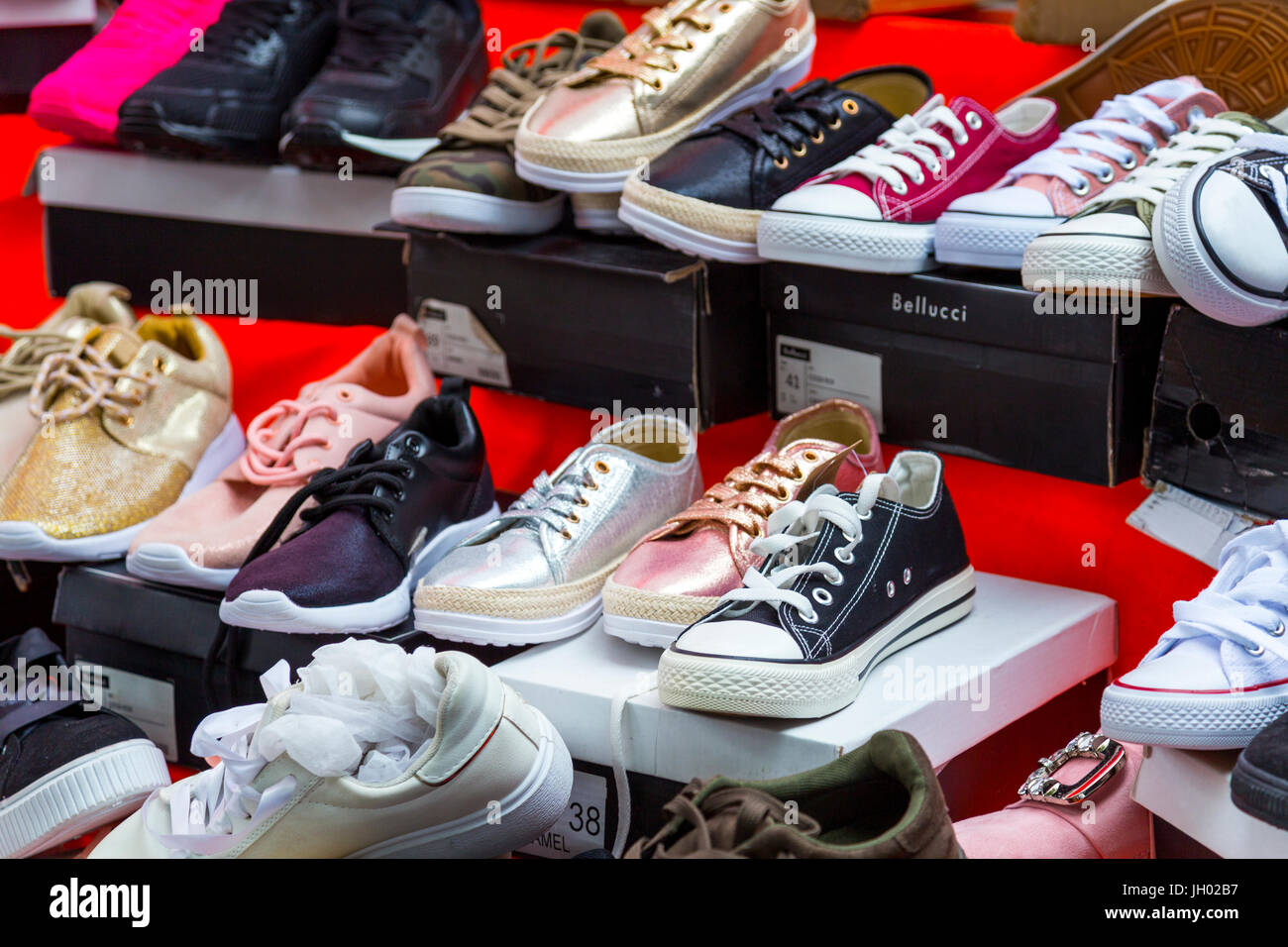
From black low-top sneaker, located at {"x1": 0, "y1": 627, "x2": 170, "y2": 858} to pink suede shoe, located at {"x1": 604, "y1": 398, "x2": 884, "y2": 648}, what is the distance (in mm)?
387

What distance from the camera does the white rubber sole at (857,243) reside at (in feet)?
3.89

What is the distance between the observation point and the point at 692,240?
1.26 m

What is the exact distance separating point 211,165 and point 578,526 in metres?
0.89

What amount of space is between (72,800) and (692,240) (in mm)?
702

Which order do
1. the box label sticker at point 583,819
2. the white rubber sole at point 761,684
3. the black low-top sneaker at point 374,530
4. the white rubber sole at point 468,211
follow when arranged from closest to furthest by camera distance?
the white rubber sole at point 761,684 → the box label sticker at point 583,819 → the black low-top sneaker at point 374,530 → the white rubber sole at point 468,211

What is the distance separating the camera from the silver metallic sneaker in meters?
1.09

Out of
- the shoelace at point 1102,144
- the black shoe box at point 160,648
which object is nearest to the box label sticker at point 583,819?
the black shoe box at point 160,648

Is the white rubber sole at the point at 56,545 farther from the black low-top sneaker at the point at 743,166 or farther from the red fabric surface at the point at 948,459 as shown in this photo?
the black low-top sneaker at the point at 743,166

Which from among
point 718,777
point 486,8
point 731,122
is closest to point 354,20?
point 486,8

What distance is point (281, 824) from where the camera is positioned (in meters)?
0.87

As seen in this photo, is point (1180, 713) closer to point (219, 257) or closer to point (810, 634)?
point (810, 634)

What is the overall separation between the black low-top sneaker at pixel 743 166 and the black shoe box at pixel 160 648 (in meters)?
0.44

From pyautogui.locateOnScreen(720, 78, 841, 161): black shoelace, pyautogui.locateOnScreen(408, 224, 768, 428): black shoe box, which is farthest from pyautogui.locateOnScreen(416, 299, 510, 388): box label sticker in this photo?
pyautogui.locateOnScreen(720, 78, 841, 161): black shoelace

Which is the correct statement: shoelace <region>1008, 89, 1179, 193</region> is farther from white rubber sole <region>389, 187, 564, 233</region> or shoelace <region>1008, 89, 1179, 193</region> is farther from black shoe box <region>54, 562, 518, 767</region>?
black shoe box <region>54, 562, 518, 767</region>
